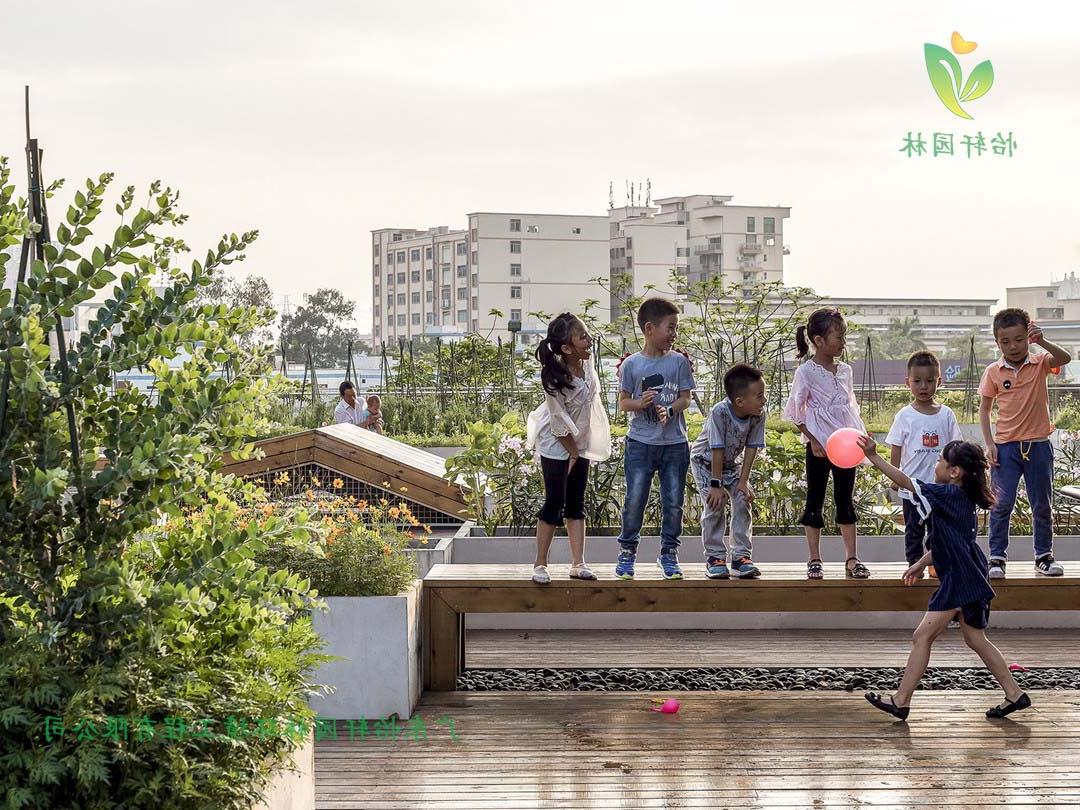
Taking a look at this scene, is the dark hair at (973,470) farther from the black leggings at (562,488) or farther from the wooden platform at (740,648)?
the black leggings at (562,488)

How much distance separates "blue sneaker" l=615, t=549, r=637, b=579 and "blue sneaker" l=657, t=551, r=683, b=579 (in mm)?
141

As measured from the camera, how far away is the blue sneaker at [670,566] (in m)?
5.74

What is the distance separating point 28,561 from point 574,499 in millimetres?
3159

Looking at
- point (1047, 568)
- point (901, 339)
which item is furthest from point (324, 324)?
point (1047, 568)

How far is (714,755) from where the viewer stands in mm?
4738

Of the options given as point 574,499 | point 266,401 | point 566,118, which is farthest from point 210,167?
point 266,401

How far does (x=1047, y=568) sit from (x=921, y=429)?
89 cm

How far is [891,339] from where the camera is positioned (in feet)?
260

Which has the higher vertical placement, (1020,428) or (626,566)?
(1020,428)

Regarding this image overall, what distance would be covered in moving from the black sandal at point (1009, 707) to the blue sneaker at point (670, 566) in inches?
56.3

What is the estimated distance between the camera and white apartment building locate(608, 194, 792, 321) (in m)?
88.4

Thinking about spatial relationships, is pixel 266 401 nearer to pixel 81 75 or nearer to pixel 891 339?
pixel 81 75

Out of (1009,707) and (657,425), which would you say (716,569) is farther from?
(1009,707)

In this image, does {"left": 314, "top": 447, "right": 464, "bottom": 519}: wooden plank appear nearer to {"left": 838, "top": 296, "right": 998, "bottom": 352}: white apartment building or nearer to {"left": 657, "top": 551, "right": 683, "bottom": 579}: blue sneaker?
{"left": 657, "top": 551, "right": 683, "bottom": 579}: blue sneaker
